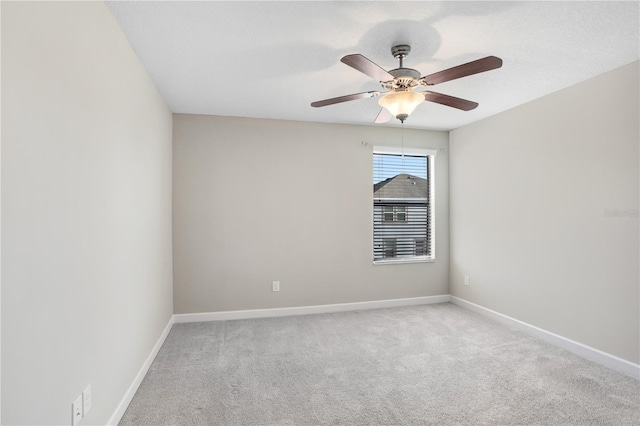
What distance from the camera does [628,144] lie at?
8.77 feet

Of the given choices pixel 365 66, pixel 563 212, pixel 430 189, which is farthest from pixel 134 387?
pixel 430 189

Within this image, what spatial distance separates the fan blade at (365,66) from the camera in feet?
5.98

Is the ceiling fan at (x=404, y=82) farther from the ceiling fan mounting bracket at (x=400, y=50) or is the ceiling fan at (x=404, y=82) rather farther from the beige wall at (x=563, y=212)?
the beige wall at (x=563, y=212)

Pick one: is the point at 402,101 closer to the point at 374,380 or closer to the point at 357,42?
the point at 357,42

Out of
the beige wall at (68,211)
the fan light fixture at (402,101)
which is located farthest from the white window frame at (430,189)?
the beige wall at (68,211)

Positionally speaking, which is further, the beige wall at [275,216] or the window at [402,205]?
the window at [402,205]

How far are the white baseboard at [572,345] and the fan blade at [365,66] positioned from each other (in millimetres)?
2877

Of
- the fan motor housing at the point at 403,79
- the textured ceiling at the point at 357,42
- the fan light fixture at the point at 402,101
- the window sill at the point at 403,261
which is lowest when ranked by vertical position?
the window sill at the point at 403,261

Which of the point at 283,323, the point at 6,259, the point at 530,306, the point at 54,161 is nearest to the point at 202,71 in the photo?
the point at 54,161

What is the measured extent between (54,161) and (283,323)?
2.99m

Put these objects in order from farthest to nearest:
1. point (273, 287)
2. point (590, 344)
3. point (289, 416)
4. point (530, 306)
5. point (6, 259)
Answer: point (273, 287) → point (530, 306) → point (590, 344) → point (289, 416) → point (6, 259)

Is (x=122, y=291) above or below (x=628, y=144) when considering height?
below

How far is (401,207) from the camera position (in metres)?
4.74

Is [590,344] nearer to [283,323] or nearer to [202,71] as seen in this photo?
[283,323]
